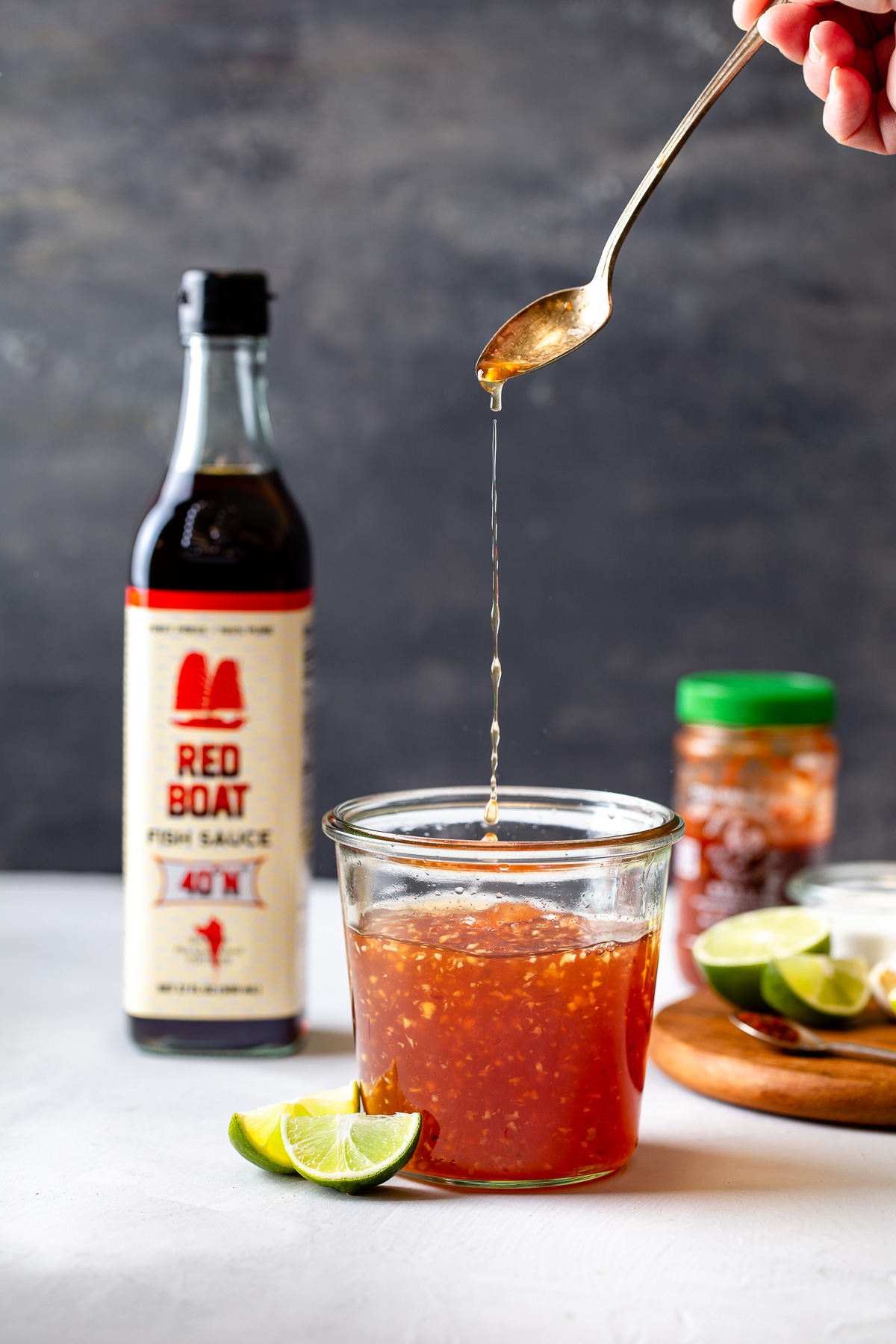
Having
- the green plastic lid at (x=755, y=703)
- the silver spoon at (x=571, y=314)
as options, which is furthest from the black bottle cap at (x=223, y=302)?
the green plastic lid at (x=755, y=703)

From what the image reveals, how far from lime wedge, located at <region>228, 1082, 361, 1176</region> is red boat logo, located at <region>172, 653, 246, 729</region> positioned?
0.92 feet

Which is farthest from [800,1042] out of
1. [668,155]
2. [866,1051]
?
[668,155]

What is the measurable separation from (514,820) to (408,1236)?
285mm

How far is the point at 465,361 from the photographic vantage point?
182 cm

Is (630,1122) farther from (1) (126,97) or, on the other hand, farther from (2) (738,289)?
(1) (126,97)

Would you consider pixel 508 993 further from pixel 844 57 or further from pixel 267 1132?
pixel 844 57

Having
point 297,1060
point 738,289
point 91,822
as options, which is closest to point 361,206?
point 738,289

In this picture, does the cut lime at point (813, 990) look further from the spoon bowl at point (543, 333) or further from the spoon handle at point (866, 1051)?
the spoon bowl at point (543, 333)

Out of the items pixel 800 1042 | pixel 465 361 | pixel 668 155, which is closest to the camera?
pixel 668 155

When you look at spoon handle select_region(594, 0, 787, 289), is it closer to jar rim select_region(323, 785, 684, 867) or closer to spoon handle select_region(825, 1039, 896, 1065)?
jar rim select_region(323, 785, 684, 867)

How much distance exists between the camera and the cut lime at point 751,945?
1.02 meters

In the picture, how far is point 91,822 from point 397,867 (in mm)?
1213

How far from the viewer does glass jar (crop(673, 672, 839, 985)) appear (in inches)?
48.3

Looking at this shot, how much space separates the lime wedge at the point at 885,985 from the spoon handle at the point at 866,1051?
8 cm
